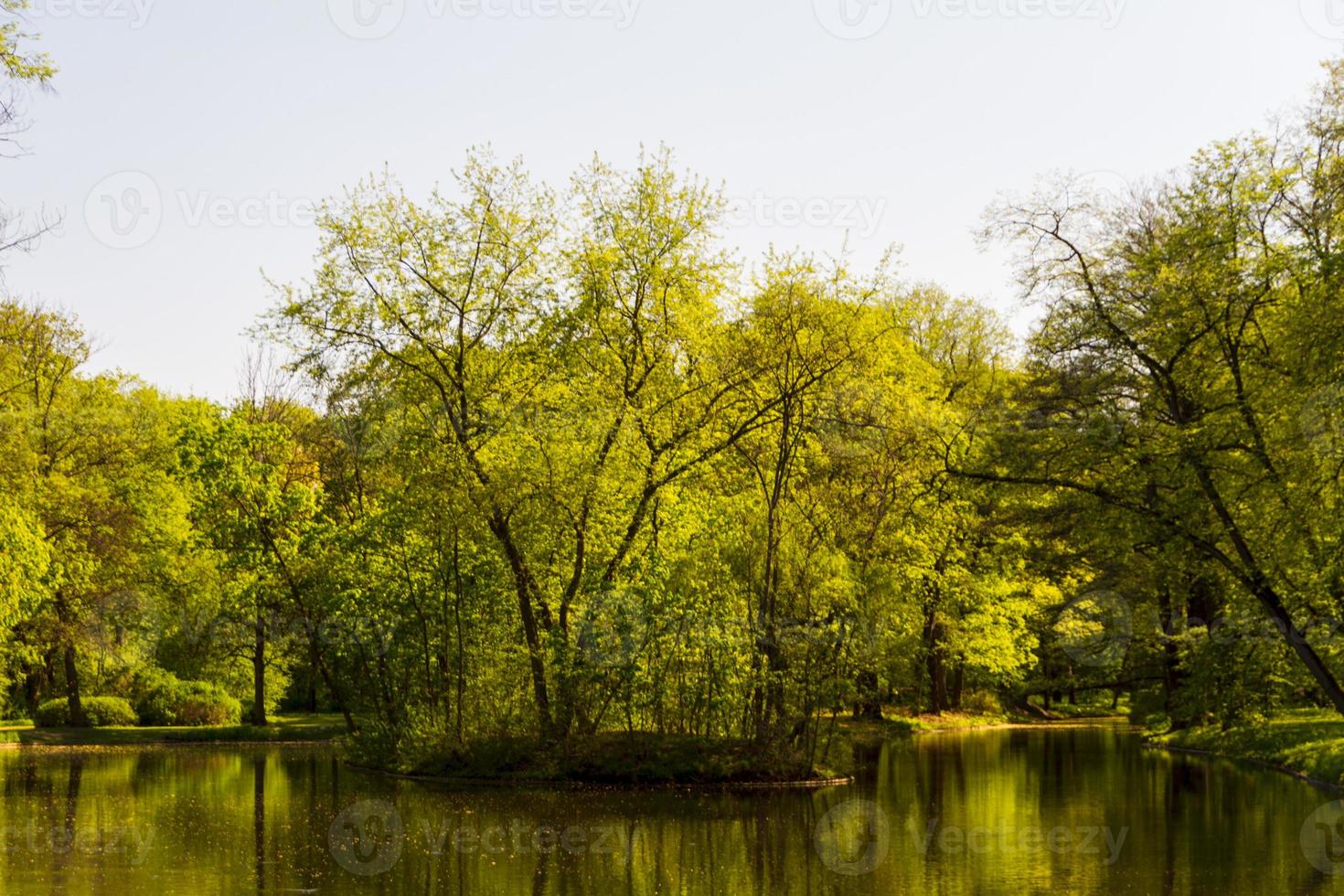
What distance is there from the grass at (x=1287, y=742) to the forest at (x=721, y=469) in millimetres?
937

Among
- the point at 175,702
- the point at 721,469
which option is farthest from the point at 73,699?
the point at 721,469

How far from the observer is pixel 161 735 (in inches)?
1578

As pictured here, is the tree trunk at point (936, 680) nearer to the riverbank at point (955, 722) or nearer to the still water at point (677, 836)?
the riverbank at point (955, 722)

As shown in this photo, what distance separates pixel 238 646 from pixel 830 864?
115 ft

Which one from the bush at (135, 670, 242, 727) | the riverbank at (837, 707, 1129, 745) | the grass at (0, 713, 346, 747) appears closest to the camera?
the grass at (0, 713, 346, 747)

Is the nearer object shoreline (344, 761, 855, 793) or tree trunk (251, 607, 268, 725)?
shoreline (344, 761, 855, 793)

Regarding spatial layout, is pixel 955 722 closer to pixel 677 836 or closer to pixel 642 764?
pixel 642 764

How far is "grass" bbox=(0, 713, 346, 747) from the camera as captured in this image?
38000 mm

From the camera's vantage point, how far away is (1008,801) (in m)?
22.9

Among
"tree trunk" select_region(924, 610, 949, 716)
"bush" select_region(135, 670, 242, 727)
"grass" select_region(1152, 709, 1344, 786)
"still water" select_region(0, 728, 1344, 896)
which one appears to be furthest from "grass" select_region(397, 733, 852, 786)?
"tree trunk" select_region(924, 610, 949, 716)

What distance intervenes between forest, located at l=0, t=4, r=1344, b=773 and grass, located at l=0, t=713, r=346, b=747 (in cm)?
244

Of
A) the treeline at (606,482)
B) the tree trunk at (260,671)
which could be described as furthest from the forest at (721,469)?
the tree trunk at (260,671)

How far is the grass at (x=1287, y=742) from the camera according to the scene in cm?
2608

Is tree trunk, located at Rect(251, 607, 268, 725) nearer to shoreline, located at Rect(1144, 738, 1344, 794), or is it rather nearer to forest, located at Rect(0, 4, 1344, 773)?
forest, located at Rect(0, 4, 1344, 773)
